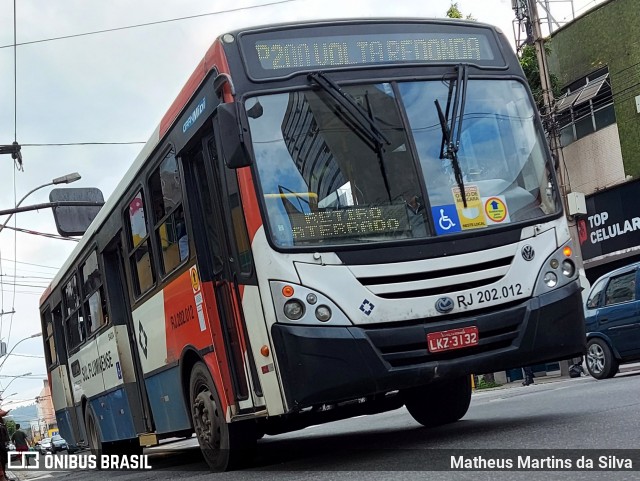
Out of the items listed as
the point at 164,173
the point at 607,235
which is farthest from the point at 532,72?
the point at 164,173

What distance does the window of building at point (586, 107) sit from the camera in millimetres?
26906

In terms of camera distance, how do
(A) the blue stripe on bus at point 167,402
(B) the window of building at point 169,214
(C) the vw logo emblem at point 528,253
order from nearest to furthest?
(C) the vw logo emblem at point 528,253, (B) the window of building at point 169,214, (A) the blue stripe on bus at point 167,402

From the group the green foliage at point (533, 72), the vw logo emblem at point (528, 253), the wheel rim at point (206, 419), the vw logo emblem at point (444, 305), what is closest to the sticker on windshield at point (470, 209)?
the vw logo emblem at point (528, 253)

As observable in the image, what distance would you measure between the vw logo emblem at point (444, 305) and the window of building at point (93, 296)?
242 inches

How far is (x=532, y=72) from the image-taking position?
28375mm

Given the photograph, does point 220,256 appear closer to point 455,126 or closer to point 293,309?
point 293,309

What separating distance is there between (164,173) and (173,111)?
59 cm

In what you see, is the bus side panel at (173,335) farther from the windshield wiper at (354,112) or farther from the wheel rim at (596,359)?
the wheel rim at (596,359)

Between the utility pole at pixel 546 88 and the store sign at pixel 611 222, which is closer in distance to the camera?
the utility pole at pixel 546 88

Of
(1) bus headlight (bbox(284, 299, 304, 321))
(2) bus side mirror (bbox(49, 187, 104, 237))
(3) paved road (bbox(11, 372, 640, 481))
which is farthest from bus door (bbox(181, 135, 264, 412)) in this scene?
(2) bus side mirror (bbox(49, 187, 104, 237))

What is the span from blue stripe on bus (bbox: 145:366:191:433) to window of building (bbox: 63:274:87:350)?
390cm

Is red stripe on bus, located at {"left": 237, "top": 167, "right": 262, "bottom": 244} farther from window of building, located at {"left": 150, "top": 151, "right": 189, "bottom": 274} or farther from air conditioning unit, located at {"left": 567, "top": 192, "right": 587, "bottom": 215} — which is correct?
air conditioning unit, located at {"left": 567, "top": 192, "right": 587, "bottom": 215}

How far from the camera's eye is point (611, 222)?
26609 mm

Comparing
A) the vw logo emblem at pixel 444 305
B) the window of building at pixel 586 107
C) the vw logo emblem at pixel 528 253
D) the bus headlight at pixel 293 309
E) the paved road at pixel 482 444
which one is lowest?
the paved road at pixel 482 444
